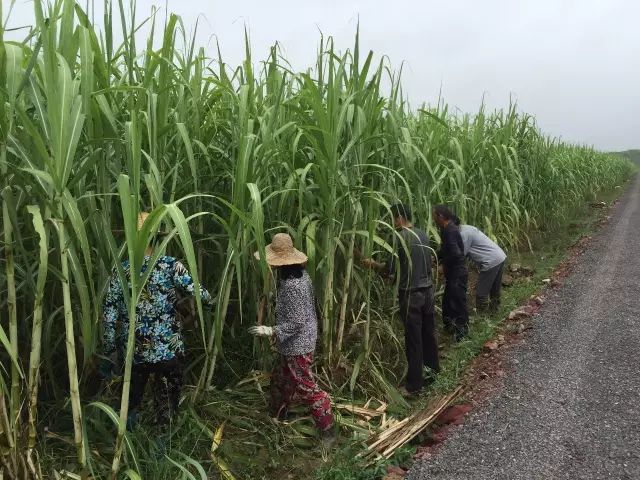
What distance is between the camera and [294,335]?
8.90 feet

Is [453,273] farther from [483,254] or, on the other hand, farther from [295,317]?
[295,317]

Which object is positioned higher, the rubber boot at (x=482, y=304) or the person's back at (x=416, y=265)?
the person's back at (x=416, y=265)

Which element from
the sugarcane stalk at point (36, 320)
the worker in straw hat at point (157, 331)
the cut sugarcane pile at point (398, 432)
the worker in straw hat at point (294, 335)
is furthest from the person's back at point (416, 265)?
the sugarcane stalk at point (36, 320)

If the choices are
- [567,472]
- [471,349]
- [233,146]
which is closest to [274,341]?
[233,146]

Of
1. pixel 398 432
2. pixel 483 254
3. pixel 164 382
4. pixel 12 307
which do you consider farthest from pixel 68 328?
pixel 483 254

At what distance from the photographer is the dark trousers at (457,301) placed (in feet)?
15.5

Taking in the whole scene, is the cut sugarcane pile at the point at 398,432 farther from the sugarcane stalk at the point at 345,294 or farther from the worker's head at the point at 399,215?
the worker's head at the point at 399,215

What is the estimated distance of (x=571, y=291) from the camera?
602 cm

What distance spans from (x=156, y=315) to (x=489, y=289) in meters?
3.96

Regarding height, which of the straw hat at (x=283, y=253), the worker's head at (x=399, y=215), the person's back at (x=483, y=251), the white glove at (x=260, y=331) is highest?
the worker's head at (x=399, y=215)

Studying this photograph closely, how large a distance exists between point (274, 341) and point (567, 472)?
163cm

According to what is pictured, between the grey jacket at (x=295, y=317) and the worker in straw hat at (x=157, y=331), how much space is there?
1.48 feet

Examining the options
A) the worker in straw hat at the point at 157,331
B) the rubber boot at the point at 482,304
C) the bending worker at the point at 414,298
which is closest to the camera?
the worker in straw hat at the point at 157,331

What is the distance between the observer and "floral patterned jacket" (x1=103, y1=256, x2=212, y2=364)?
2.33 m
